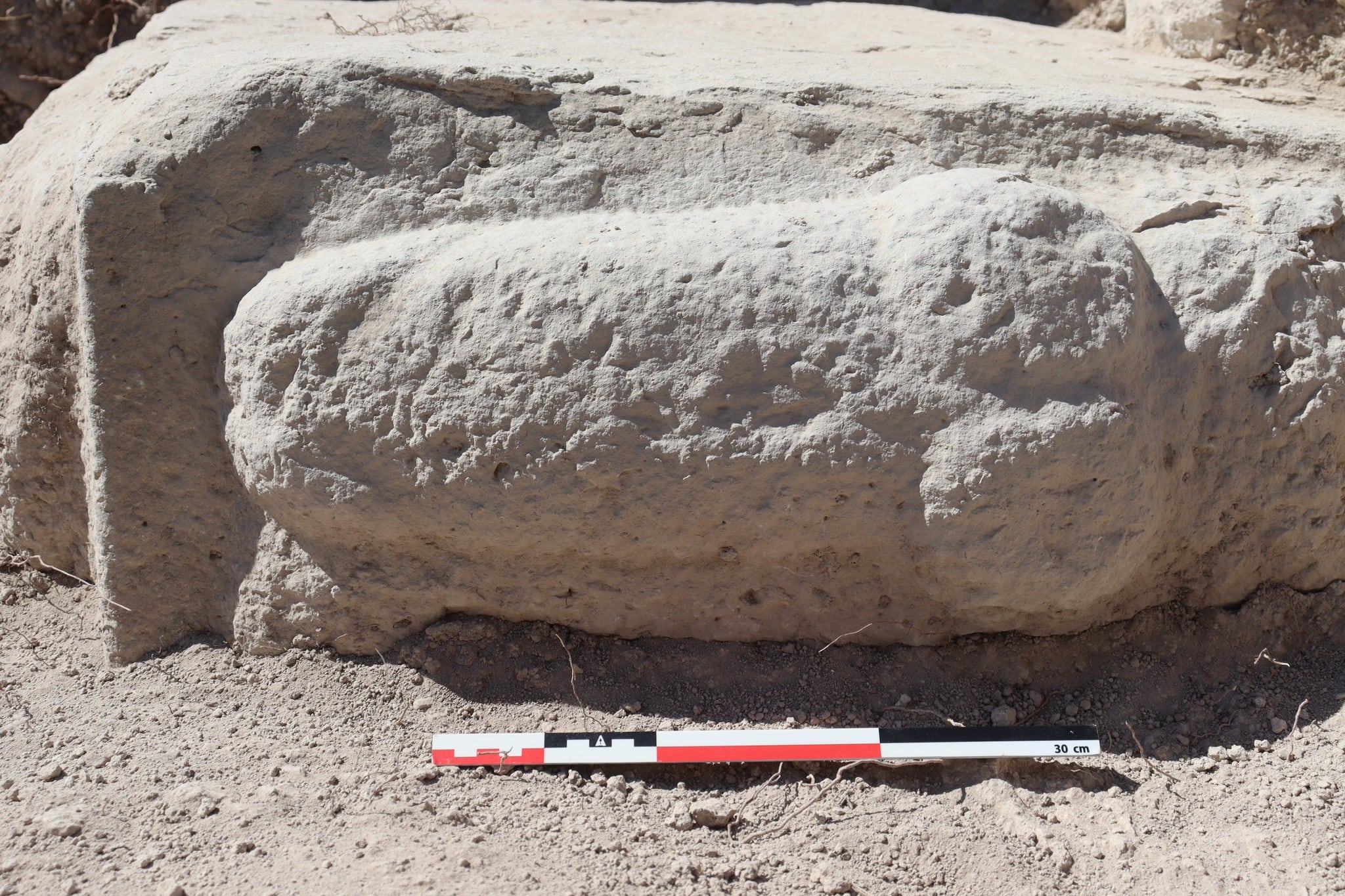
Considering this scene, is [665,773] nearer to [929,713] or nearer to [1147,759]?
[929,713]

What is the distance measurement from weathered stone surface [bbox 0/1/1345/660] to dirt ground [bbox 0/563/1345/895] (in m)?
0.10

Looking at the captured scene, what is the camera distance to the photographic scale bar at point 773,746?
6.77 ft

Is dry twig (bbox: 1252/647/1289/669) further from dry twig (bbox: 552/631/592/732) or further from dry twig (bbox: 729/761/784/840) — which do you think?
dry twig (bbox: 552/631/592/732)

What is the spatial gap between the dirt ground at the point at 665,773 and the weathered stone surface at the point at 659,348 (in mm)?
101

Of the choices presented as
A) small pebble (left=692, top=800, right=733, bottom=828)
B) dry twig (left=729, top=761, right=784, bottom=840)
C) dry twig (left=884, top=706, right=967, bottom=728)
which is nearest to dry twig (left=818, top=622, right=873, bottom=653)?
dry twig (left=884, top=706, right=967, bottom=728)

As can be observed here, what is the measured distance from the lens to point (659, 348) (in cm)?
201

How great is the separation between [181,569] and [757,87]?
166cm

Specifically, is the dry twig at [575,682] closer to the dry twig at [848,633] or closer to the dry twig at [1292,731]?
the dry twig at [848,633]

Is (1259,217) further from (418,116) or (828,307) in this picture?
(418,116)

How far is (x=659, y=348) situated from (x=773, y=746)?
2.61 ft

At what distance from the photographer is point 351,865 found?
1.79 metres

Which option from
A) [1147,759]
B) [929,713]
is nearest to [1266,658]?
[1147,759]

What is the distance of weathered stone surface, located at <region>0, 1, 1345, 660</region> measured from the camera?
2.01 m

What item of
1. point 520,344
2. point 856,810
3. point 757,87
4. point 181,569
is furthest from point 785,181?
point 181,569
